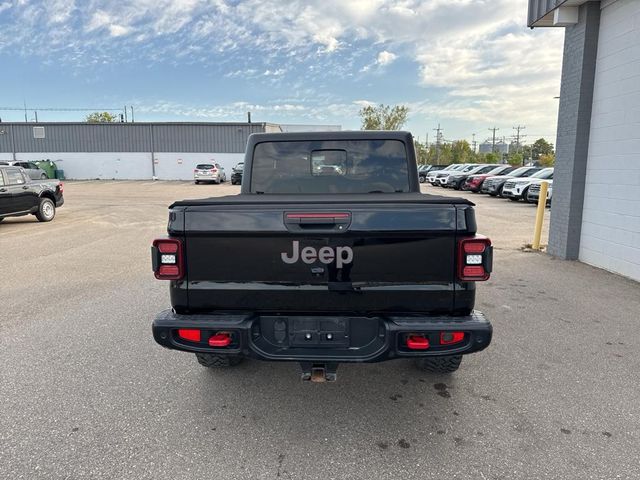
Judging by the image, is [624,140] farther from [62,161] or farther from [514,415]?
[62,161]

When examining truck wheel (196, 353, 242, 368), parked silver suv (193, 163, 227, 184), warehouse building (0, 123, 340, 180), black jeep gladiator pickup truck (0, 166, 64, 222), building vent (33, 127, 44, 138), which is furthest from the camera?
building vent (33, 127, 44, 138)

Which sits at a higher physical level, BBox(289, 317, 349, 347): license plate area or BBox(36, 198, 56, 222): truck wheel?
BBox(289, 317, 349, 347): license plate area

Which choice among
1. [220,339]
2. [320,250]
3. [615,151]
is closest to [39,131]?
[615,151]

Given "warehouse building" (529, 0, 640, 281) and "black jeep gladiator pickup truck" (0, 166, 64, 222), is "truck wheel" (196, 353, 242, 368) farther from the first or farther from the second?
"black jeep gladiator pickup truck" (0, 166, 64, 222)

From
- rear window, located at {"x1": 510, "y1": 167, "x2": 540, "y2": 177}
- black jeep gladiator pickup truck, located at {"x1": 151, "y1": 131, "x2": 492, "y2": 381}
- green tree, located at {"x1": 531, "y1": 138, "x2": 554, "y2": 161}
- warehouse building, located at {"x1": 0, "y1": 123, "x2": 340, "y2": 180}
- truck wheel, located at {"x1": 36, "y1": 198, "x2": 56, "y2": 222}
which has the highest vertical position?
green tree, located at {"x1": 531, "y1": 138, "x2": 554, "y2": 161}

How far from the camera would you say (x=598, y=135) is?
294 inches

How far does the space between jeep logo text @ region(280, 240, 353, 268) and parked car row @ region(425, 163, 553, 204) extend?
16.0 metres

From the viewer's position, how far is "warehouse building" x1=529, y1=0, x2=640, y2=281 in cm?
667

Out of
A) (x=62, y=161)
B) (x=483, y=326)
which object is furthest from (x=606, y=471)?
(x=62, y=161)

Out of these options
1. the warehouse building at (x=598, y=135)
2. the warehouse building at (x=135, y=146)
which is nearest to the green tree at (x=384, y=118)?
the warehouse building at (x=135, y=146)

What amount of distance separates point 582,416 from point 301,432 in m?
1.95

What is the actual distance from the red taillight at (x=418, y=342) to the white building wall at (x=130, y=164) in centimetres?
3887

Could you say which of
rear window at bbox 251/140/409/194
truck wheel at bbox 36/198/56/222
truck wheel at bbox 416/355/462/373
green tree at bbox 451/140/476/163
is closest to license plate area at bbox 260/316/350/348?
truck wheel at bbox 416/355/462/373

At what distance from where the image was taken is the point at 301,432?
281 centimetres
